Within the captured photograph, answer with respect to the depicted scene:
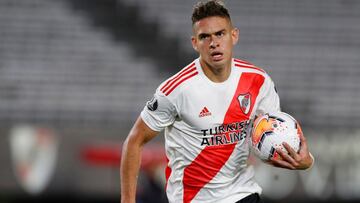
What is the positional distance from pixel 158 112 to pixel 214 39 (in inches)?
21.9

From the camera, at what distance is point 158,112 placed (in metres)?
5.12

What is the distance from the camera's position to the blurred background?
10984mm

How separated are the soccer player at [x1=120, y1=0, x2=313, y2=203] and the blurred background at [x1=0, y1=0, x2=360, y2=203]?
3.84 metres

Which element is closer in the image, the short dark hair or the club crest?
the short dark hair

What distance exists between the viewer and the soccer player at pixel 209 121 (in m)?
5.10

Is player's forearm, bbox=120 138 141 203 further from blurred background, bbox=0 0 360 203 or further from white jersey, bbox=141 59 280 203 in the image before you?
blurred background, bbox=0 0 360 203

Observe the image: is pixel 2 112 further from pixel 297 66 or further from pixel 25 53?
pixel 297 66

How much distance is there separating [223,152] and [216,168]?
0.36ft

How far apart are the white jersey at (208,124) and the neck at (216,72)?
3 cm

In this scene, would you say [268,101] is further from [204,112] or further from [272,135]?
[204,112]

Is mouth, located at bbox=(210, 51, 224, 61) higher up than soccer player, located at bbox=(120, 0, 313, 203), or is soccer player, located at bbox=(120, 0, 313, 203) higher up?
mouth, located at bbox=(210, 51, 224, 61)

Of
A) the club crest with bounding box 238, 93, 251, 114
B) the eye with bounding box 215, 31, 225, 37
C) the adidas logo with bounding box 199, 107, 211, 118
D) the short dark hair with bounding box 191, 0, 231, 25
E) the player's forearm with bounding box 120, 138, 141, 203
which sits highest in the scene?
the short dark hair with bounding box 191, 0, 231, 25

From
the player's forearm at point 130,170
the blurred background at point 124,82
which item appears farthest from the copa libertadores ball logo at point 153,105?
the blurred background at point 124,82

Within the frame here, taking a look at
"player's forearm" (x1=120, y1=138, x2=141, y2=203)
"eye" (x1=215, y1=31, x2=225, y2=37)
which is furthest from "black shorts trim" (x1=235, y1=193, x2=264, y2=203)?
"eye" (x1=215, y1=31, x2=225, y2=37)
